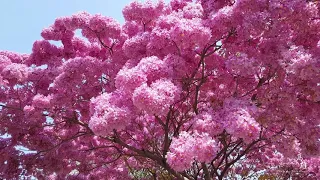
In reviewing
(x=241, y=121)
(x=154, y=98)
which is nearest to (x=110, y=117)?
(x=154, y=98)

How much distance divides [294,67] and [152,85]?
1993 millimetres

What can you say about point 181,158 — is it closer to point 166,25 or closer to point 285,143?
point 285,143

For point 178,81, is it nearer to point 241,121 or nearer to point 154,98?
point 154,98

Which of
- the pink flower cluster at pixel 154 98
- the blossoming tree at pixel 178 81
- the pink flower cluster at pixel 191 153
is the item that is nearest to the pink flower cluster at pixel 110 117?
the blossoming tree at pixel 178 81

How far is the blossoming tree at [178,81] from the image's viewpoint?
511cm

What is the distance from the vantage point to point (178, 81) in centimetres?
588

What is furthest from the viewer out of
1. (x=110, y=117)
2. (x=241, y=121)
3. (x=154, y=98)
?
(x=110, y=117)

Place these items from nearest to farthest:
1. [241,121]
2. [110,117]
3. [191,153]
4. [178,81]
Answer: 1. [191,153]
2. [241,121]
3. [110,117]
4. [178,81]

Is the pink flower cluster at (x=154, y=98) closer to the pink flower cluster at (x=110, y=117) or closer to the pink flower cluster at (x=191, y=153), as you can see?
the pink flower cluster at (x=110, y=117)

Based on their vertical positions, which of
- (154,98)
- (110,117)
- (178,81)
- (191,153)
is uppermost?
(178,81)

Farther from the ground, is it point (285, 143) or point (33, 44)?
point (33, 44)

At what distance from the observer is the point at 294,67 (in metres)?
5.12

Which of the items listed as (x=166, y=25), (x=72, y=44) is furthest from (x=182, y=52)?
(x=72, y=44)

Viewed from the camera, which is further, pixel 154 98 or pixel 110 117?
pixel 110 117
